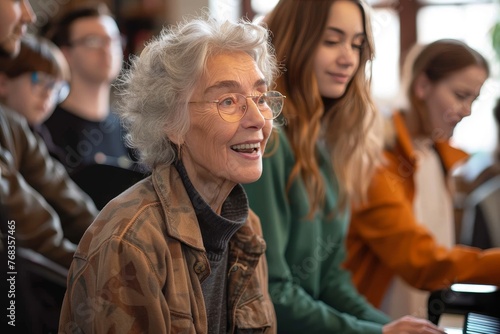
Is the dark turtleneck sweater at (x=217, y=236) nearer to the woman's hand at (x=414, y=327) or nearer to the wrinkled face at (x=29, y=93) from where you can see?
the woman's hand at (x=414, y=327)

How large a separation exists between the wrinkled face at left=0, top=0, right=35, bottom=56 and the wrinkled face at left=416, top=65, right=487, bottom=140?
3.85 feet

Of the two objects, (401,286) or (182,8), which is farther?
(182,8)

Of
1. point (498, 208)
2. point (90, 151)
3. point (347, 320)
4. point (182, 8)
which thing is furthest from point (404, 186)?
point (182, 8)

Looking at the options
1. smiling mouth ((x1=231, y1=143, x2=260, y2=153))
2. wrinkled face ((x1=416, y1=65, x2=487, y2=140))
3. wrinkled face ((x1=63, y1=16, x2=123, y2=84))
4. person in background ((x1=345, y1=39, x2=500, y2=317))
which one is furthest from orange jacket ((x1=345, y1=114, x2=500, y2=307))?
wrinkled face ((x1=63, y1=16, x2=123, y2=84))

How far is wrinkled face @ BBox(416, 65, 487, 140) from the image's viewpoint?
6.92 feet

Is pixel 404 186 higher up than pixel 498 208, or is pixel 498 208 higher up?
pixel 404 186

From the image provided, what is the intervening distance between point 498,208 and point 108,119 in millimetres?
1593

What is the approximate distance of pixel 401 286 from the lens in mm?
2301

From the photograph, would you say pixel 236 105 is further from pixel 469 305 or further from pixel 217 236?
pixel 469 305

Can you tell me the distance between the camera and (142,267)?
122 centimetres

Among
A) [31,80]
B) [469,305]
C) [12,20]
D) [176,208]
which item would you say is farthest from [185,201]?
[31,80]

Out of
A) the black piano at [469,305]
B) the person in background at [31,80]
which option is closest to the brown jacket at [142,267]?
the black piano at [469,305]

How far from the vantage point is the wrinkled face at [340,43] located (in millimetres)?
1759

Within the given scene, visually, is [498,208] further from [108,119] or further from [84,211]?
[84,211]
